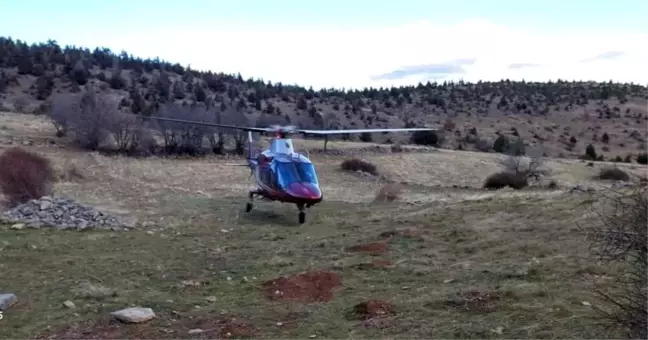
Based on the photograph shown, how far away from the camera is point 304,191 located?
17.8 m

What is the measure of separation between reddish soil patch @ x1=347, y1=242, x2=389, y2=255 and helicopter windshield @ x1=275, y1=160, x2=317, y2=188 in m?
4.78

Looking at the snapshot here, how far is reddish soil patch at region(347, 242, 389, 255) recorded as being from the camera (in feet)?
42.5

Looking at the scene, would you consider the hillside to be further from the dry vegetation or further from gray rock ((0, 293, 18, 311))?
gray rock ((0, 293, 18, 311))

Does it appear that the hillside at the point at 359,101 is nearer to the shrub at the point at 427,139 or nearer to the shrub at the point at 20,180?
the shrub at the point at 427,139

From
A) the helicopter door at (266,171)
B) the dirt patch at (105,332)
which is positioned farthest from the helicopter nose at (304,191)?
the dirt patch at (105,332)

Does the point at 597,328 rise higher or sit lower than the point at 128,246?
higher

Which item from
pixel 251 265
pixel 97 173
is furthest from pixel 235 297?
pixel 97 173

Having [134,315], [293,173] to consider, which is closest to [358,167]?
[293,173]

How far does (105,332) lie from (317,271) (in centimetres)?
396

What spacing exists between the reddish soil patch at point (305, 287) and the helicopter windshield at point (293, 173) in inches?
290

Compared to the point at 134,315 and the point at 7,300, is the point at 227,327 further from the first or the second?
the point at 7,300

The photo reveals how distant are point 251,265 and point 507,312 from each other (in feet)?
18.4

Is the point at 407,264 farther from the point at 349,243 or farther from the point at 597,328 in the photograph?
the point at 597,328

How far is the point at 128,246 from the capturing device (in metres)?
14.2
